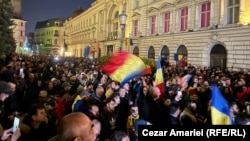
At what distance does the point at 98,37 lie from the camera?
68125 millimetres

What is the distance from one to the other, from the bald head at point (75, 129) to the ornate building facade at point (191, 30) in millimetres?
24718

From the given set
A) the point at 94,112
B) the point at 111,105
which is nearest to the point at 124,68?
the point at 111,105

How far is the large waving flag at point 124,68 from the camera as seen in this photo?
33.4ft

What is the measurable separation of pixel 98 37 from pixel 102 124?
205 ft

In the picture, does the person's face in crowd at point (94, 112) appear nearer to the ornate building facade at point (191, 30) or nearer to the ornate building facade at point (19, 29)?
the ornate building facade at point (191, 30)

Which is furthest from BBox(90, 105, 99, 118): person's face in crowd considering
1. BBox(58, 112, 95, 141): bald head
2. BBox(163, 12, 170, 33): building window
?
BBox(163, 12, 170, 33): building window

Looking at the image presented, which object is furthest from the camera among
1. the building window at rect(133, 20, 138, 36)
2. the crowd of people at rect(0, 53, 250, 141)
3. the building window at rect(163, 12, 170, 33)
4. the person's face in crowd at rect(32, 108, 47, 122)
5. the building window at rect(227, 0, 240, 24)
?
the building window at rect(133, 20, 138, 36)

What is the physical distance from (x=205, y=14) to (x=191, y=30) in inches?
90.0

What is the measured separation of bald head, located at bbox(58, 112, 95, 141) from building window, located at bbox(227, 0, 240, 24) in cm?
2618

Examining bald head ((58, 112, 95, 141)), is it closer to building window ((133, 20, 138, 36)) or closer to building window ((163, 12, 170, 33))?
building window ((163, 12, 170, 33))

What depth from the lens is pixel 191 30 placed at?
1304 inches

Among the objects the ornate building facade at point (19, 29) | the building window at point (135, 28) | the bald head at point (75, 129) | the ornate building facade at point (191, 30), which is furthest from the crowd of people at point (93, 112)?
the ornate building facade at point (19, 29)

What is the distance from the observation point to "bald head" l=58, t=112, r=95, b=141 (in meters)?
2.95

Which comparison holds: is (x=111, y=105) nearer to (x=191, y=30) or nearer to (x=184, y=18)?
(x=191, y=30)
